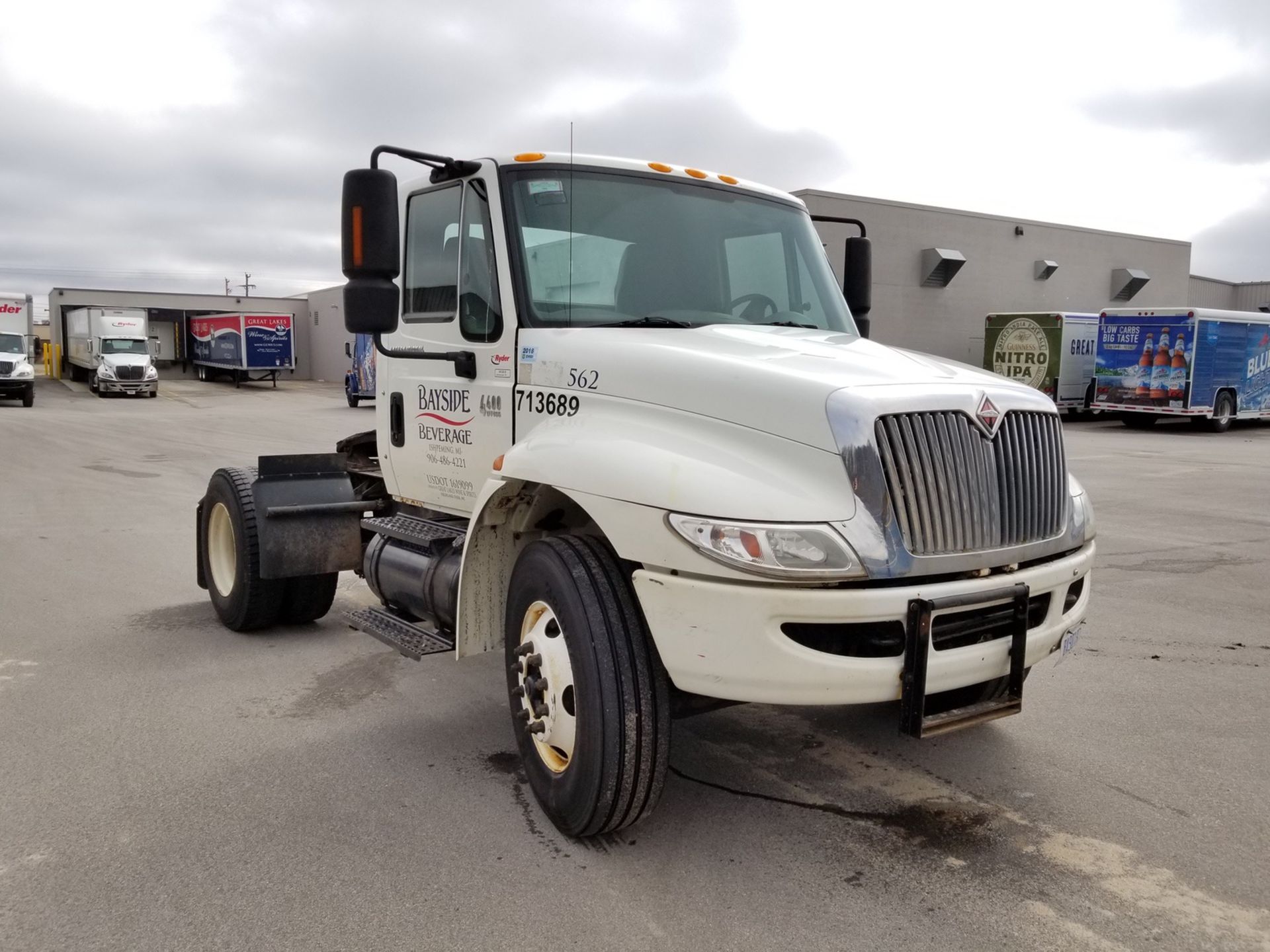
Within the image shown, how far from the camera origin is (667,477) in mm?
3213

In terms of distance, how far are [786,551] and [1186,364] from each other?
80.8ft

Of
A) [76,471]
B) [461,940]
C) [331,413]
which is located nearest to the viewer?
[461,940]

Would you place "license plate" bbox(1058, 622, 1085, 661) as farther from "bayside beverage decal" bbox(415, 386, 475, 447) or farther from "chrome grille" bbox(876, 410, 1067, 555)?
"bayside beverage decal" bbox(415, 386, 475, 447)

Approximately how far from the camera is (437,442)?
15.8 ft

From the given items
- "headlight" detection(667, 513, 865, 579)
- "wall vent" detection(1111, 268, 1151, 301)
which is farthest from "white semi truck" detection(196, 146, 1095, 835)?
"wall vent" detection(1111, 268, 1151, 301)

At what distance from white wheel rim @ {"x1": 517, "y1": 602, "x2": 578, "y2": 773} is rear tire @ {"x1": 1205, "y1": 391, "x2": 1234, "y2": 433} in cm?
2524

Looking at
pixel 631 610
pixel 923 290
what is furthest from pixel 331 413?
pixel 631 610

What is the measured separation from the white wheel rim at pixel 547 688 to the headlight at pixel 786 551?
758mm

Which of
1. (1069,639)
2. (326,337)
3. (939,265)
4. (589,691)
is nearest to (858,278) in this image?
(1069,639)

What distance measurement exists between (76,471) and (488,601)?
1316 centimetres

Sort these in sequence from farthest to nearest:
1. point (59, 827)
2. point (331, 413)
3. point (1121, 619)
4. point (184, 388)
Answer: point (184, 388) → point (331, 413) → point (1121, 619) → point (59, 827)

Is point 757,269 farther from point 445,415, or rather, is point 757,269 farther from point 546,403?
point 445,415

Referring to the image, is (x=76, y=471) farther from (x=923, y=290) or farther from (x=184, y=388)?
(x=184, y=388)

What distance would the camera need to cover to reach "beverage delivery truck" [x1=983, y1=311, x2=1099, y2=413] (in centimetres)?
2784
